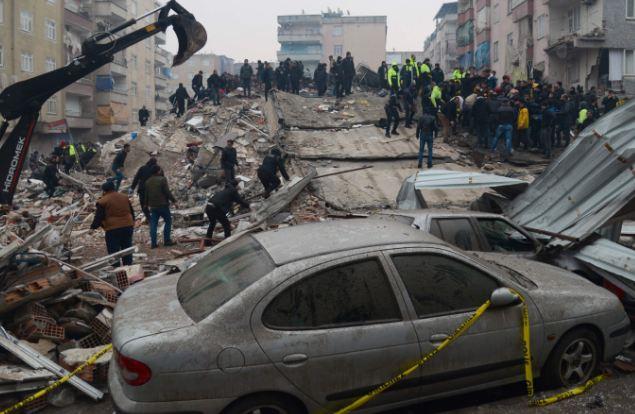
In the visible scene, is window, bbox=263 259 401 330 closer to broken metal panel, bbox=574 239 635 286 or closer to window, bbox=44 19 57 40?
broken metal panel, bbox=574 239 635 286

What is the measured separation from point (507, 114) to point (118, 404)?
43.7 ft

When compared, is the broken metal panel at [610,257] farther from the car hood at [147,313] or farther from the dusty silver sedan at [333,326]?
the car hood at [147,313]

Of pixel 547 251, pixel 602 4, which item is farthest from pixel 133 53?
pixel 547 251

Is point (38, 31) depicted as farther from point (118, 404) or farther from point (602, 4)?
point (118, 404)

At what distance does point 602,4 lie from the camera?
25.8 m

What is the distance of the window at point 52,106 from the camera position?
39091mm

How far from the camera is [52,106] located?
3994 centimetres

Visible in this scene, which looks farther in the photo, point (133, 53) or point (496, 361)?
point (133, 53)

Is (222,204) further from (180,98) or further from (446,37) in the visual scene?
(446,37)

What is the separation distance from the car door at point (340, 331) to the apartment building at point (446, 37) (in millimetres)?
61509

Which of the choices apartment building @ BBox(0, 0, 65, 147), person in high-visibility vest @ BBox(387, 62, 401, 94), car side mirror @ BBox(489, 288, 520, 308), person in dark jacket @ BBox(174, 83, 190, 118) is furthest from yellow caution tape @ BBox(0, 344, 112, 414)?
apartment building @ BBox(0, 0, 65, 147)

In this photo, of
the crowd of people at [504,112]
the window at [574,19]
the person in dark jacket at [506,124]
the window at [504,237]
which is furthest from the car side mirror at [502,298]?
the window at [574,19]

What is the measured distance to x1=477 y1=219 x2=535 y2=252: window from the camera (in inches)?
268

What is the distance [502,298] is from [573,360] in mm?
1059
